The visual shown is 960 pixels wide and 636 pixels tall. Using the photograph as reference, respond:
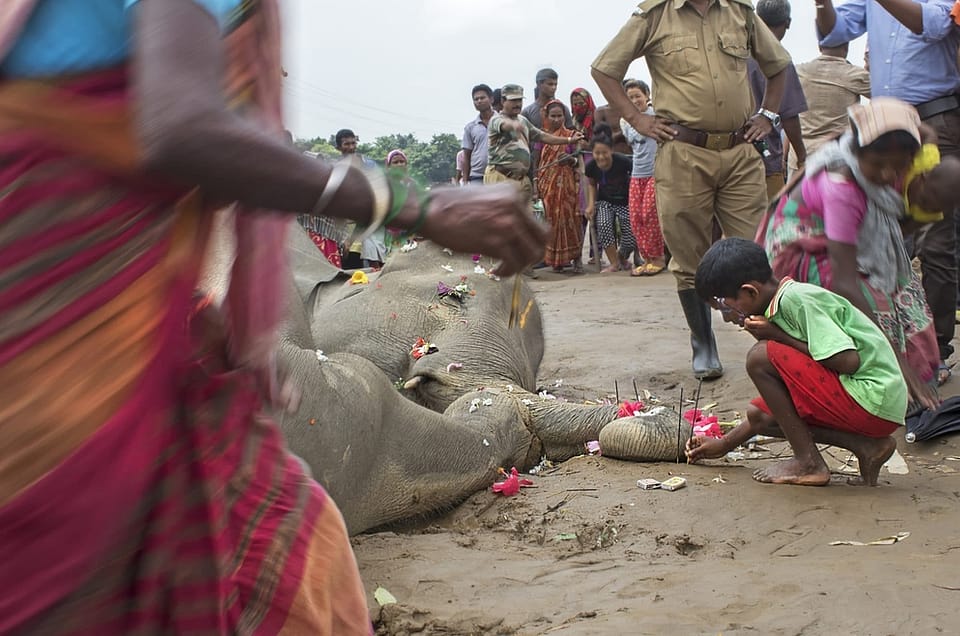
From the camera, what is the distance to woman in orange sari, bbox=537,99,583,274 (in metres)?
10.8

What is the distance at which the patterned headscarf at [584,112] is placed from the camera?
11.1 m

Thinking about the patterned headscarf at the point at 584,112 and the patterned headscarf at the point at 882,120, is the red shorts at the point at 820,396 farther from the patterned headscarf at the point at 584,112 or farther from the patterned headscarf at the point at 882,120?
the patterned headscarf at the point at 584,112

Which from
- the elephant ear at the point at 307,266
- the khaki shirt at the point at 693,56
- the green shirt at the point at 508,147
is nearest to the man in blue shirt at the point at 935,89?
the khaki shirt at the point at 693,56

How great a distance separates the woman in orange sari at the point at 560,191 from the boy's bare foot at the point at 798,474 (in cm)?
733

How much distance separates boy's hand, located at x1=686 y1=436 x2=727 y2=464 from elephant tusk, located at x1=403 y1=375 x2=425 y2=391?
1.34 m

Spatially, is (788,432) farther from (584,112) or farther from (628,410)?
(584,112)

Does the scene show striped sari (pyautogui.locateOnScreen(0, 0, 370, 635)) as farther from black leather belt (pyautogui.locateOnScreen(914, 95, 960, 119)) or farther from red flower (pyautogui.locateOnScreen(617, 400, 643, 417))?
black leather belt (pyautogui.locateOnScreen(914, 95, 960, 119))

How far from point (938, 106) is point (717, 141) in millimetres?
1030

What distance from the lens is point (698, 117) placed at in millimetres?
5320

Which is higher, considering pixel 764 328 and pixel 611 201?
pixel 611 201

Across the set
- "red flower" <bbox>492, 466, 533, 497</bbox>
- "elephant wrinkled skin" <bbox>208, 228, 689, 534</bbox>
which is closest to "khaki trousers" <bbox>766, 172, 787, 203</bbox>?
"elephant wrinkled skin" <bbox>208, 228, 689, 534</bbox>

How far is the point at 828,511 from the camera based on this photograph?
3.29 m

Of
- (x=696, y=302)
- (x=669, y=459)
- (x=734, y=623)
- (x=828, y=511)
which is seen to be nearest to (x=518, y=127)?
(x=696, y=302)

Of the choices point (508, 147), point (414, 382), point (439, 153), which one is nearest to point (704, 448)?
point (414, 382)
